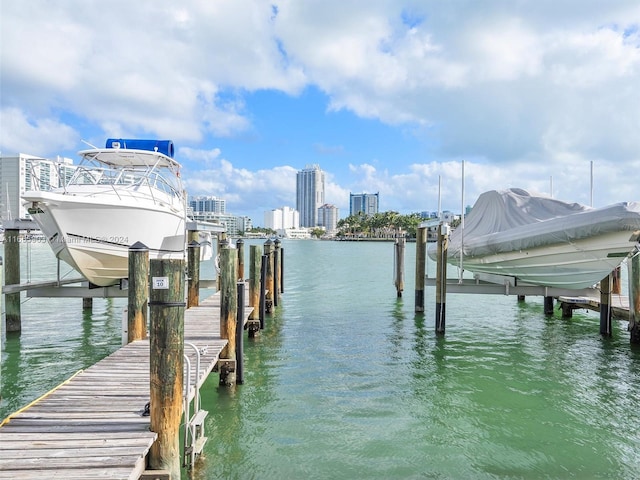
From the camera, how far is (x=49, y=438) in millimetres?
4211

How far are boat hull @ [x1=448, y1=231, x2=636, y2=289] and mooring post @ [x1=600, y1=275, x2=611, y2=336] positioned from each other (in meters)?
0.78

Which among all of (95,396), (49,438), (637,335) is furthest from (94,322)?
(637,335)

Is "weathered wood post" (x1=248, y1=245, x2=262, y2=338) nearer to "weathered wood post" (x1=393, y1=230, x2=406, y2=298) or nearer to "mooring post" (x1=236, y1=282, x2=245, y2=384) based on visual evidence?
"mooring post" (x1=236, y1=282, x2=245, y2=384)

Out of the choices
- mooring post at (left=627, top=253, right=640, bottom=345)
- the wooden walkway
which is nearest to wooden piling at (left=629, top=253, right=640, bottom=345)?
mooring post at (left=627, top=253, right=640, bottom=345)

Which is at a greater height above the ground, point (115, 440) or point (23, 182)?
point (23, 182)

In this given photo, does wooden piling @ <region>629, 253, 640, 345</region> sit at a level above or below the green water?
above

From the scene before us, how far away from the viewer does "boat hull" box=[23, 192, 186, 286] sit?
10922 mm

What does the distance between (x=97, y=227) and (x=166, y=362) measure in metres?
8.16

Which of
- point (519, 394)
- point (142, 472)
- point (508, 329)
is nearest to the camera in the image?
point (142, 472)

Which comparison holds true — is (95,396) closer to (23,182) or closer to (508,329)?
(23,182)

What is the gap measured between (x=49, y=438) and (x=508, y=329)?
43.1 feet

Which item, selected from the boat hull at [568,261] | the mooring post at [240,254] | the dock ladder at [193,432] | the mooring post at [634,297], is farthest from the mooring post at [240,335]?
the mooring post at [634,297]

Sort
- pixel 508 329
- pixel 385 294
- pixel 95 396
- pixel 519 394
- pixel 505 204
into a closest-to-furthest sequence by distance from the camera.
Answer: pixel 95 396 < pixel 519 394 < pixel 505 204 < pixel 508 329 < pixel 385 294

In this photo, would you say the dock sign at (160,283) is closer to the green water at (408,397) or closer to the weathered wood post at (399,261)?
the green water at (408,397)
